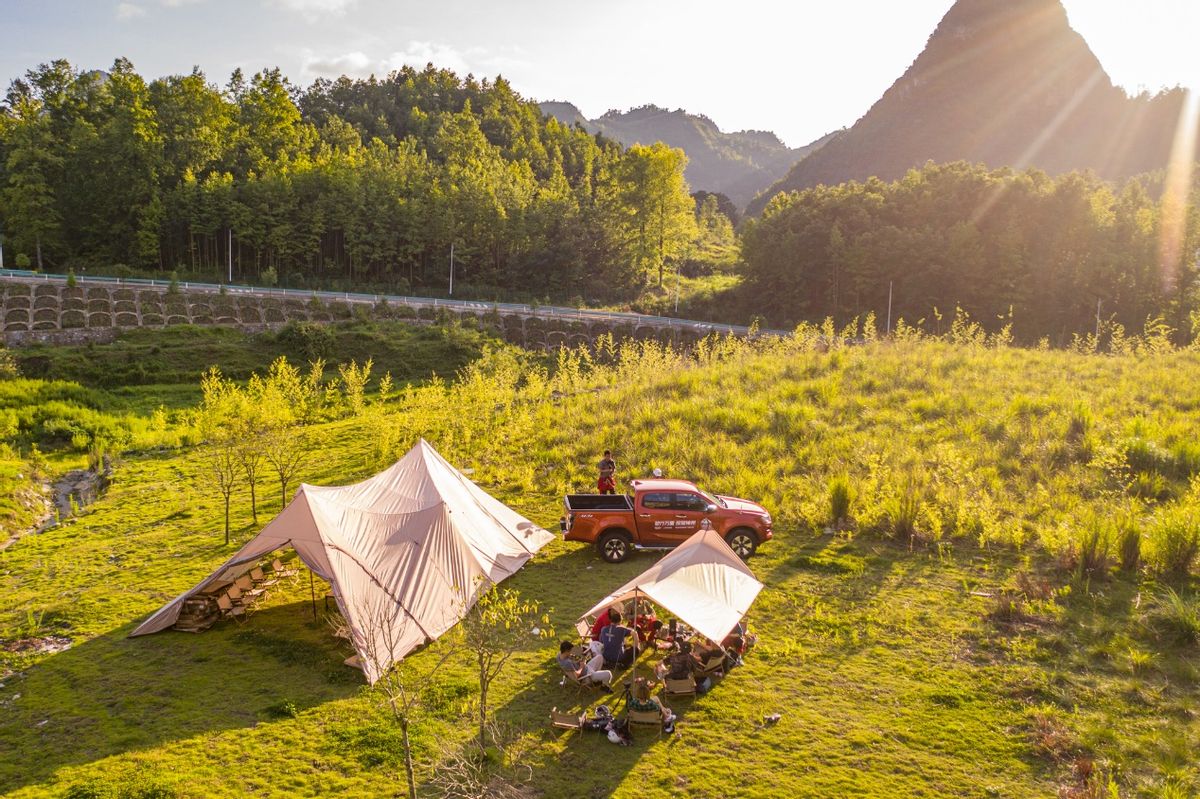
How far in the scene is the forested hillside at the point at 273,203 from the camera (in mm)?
67312

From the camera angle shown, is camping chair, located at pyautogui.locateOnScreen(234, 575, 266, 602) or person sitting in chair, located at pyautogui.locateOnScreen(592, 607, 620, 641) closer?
person sitting in chair, located at pyautogui.locateOnScreen(592, 607, 620, 641)

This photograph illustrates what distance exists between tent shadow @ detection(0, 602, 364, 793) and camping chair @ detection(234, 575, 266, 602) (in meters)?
0.46

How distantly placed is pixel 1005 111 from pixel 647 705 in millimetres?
162464

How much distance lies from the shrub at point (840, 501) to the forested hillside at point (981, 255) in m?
42.6

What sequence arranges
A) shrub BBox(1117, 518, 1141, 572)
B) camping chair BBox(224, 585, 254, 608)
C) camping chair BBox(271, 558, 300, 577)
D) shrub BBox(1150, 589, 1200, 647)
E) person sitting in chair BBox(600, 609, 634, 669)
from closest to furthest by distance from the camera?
person sitting in chair BBox(600, 609, 634, 669)
shrub BBox(1150, 589, 1200, 647)
camping chair BBox(224, 585, 254, 608)
shrub BBox(1117, 518, 1141, 572)
camping chair BBox(271, 558, 300, 577)

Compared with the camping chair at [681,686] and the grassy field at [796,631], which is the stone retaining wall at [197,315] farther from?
the camping chair at [681,686]

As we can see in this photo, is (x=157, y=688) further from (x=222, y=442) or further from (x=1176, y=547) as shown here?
(x=1176, y=547)

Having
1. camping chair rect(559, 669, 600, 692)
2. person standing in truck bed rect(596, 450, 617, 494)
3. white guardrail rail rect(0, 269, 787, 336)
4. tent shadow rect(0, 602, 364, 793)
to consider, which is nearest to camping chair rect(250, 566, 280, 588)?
tent shadow rect(0, 602, 364, 793)

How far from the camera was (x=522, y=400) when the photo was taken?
30688 millimetres

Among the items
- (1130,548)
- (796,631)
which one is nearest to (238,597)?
(796,631)

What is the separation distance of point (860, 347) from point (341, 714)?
30306 millimetres

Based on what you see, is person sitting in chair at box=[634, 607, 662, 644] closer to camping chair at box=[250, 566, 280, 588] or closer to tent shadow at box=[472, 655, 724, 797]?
tent shadow at box=[472, 655, 724, 797]

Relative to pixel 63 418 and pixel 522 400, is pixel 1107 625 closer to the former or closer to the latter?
pixel 522 400

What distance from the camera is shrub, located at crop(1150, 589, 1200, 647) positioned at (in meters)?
11.5
